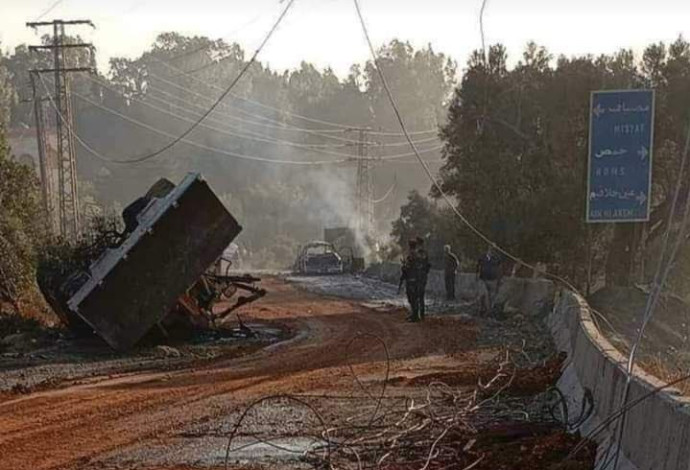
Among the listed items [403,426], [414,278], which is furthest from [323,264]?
[403,426]

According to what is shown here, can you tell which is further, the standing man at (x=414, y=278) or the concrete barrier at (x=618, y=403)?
the standing man at (x=414, y=278)

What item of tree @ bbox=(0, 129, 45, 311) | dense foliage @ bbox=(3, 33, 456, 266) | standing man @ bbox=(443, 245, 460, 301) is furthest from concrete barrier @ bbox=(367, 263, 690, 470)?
dense foliage @ bbox=(3, 33, 456, 266)

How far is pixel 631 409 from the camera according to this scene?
21.9 ft

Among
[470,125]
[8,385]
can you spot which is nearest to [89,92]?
[470,125]

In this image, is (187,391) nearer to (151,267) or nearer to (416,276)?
(151,267)

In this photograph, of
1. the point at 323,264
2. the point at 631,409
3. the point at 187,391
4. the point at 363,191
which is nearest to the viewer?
the point at 631,409

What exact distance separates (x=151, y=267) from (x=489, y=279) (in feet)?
31.6

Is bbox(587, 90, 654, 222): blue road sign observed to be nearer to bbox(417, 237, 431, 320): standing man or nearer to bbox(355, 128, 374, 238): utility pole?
bbox(417, 237, 431, 320): standing man

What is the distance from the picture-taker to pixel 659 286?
22.6 ft

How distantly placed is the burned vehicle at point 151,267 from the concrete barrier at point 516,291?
25.4 ft

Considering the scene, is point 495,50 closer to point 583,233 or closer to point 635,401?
point 583,233

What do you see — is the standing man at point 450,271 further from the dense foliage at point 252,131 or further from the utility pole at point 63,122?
the dense foliage at point 252,131

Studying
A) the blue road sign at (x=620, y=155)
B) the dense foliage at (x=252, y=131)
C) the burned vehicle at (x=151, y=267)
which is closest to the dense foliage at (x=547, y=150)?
the burned vehicle at (x=151, y=267)

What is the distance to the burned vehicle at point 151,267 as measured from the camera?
15906 mm
